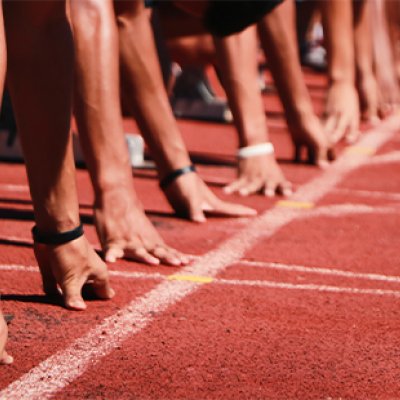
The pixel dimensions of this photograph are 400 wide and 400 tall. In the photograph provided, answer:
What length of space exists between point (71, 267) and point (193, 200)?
4.79 ft

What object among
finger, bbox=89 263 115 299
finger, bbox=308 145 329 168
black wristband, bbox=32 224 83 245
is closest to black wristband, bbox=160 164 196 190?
finger, bbox=89 263 115 299

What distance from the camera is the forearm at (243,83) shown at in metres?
5.22

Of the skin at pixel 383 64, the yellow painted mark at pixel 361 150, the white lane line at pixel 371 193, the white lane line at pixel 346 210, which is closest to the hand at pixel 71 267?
the white lane line at pixel 346 210

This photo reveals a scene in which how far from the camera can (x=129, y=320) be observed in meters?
2.97

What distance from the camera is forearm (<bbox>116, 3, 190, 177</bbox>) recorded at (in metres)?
4.32

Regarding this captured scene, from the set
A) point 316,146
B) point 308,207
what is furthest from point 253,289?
point 316,146

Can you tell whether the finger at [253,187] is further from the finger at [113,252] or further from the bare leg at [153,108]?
the finger at [113,252]

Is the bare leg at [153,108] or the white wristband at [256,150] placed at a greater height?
the bare leg at [153,108]

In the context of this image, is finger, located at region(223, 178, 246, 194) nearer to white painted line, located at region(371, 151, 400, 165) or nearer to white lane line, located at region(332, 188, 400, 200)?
white lane line, located at region(332, 188, 400, 200)

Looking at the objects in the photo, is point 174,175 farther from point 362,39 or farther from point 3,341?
point 362,39

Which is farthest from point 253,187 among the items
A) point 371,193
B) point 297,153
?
point 297,153

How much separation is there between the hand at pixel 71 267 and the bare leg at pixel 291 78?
2.85 m

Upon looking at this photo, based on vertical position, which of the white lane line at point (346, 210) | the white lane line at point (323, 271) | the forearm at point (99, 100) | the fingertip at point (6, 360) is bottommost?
the white lane line at point (346, 210)

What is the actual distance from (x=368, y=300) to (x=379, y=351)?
1.78ft
